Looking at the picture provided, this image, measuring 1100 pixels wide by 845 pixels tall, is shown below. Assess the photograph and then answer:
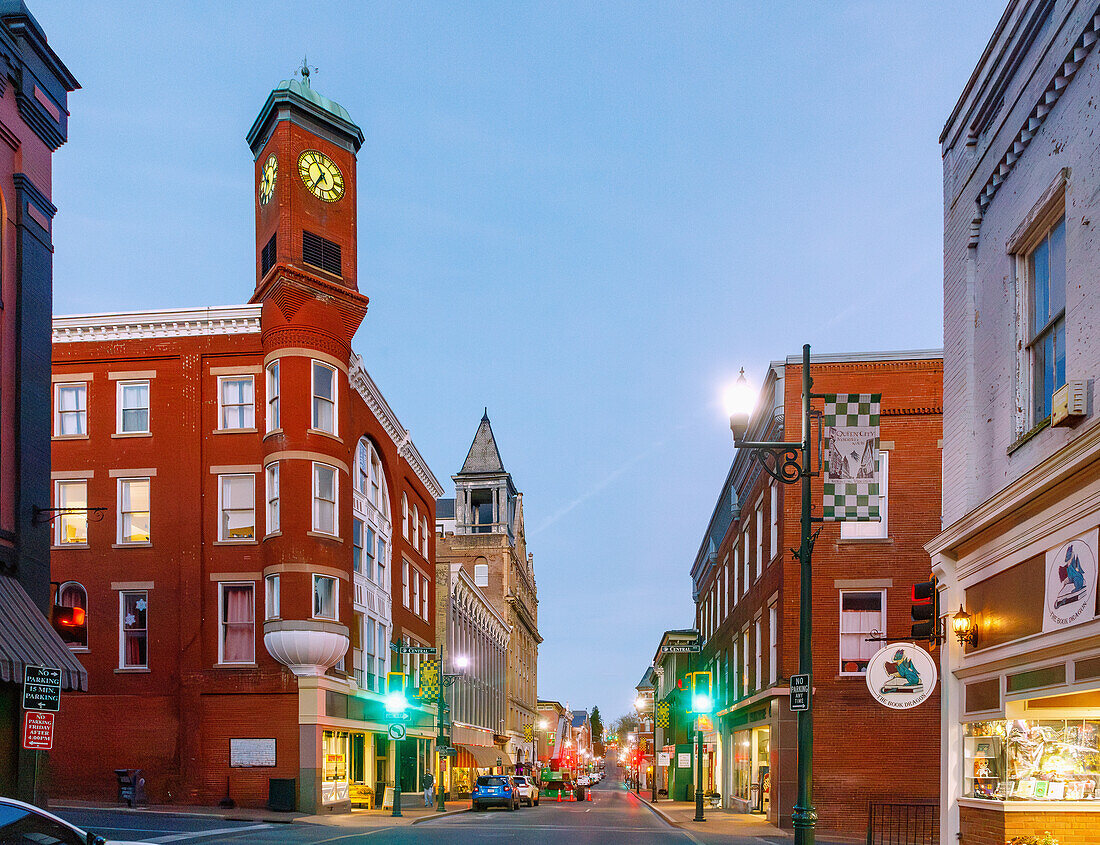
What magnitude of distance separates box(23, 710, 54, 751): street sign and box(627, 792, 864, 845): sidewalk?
17.4m

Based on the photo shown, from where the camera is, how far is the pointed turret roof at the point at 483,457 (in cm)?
10819

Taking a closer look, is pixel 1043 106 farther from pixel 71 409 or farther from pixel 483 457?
pixel 483 457

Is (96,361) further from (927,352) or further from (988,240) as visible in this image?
(988,240)

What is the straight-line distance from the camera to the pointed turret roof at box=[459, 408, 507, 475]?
10819cm

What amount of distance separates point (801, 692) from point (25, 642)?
39.8ft

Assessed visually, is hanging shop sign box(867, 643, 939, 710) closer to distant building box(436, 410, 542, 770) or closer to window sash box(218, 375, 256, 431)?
window sash box(218, 375, 256, 431)

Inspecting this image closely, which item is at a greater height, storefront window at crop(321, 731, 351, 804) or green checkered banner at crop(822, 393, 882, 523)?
green checkered banner at crop(822, 393, 882, 523)

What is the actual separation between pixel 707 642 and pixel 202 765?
31726 mm

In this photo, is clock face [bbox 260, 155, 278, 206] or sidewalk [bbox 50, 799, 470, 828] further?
clock face [bbox 260, 155, 278, 206]

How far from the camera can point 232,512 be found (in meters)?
38.0

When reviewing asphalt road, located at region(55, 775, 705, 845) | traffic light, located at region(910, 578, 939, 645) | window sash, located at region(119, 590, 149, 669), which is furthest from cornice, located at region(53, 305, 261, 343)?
traffic light, located at region(910, 578, 939, 645)

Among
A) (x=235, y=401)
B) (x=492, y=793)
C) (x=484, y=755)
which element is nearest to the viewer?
(x=235, y=401)

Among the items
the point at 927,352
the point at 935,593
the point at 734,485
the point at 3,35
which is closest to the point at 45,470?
the point at 3,35

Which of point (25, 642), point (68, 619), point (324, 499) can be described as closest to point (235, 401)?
point (324, 499)
